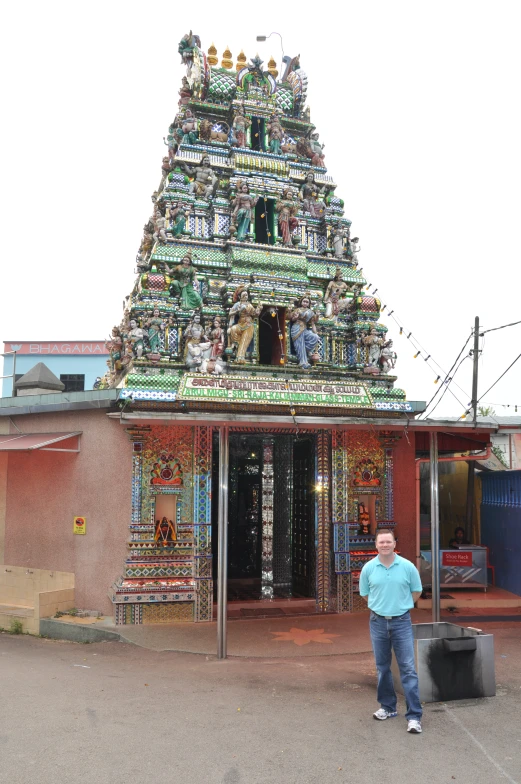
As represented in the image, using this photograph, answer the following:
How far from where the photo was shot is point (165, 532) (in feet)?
32.9

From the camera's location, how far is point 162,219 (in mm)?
11859

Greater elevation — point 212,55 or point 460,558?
point 212,55

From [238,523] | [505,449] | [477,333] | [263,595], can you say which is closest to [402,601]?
[263,595]

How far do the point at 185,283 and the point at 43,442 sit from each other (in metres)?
3.90

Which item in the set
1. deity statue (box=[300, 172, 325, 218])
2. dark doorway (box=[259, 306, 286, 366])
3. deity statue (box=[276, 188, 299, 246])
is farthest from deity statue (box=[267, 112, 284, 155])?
dark doorway (box=[259, 306, 286, 366])

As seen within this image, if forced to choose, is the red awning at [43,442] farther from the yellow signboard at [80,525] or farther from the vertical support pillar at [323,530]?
the vertical support pillar at [323,530]

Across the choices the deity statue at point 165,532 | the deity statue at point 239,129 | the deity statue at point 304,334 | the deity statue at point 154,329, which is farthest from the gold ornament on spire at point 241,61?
the deity statue at point 165,532

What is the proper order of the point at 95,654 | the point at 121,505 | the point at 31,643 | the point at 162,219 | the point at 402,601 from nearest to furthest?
the point at 402,601, the point at 95,654, the point at 31,643, the point at 121,505, the point at 162,219

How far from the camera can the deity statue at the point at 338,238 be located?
1281cm

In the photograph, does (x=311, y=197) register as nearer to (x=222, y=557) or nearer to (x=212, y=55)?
(x=212, y=55)

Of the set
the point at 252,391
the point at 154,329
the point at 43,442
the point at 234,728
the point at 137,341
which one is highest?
the point at 154,329

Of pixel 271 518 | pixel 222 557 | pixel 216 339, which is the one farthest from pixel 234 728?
pixel 216 339

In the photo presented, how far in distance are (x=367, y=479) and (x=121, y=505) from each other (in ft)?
14.4

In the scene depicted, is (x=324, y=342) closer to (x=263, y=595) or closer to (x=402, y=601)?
(x=263, y=595)
